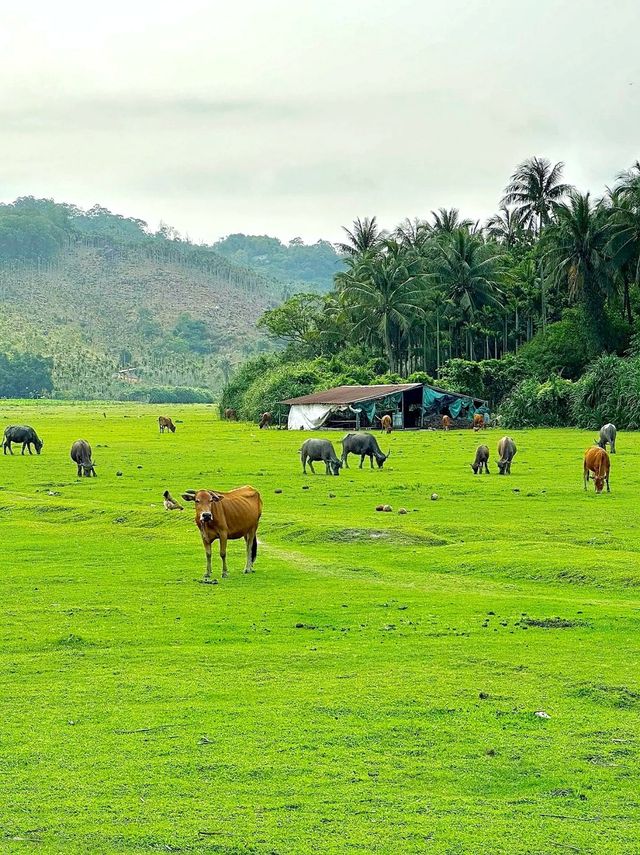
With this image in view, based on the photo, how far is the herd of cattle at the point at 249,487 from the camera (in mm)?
17406

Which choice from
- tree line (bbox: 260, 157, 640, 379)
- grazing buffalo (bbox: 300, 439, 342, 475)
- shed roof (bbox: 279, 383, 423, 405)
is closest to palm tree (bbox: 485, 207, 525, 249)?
tree line (bbox: 260, 157, 640, 379)

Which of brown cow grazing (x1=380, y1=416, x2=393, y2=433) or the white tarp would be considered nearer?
brown cow grazing (x1=380, y1=416, x2=393, y2=433)

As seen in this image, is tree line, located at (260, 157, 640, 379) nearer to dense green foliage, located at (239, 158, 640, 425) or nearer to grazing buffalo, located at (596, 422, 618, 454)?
dense green foliage, located at (239, 158, 640, 425)

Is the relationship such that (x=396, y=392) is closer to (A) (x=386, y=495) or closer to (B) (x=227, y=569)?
(A) (x=386, y=495)

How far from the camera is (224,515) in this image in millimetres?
17484

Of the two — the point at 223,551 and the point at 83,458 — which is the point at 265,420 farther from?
the point at 223,551

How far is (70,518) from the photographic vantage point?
84.6 feet

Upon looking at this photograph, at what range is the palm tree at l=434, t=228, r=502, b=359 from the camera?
91000mm

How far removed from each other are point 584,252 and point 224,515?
2622 inches

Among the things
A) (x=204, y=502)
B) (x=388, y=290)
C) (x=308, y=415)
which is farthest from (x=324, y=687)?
(x=388, y=290)

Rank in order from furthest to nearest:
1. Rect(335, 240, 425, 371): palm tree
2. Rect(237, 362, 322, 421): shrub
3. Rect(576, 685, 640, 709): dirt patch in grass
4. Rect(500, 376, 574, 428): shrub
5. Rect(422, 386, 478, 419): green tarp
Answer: Rect(335, 240, 425, 371): palm tree, Rect(237, 362, 322, 421): shrub, Rect(422, 386, 478, 419): green tarp, Rect(500, 376, 574, 428): shrub, Rect(576, 685, 640, 709): dirt patch in grass

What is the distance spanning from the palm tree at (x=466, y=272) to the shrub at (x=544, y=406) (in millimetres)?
20548

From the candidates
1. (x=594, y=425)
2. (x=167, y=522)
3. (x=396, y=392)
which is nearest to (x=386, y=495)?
(x=167, y=522)

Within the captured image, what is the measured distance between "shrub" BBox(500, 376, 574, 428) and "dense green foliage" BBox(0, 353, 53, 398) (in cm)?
11294
